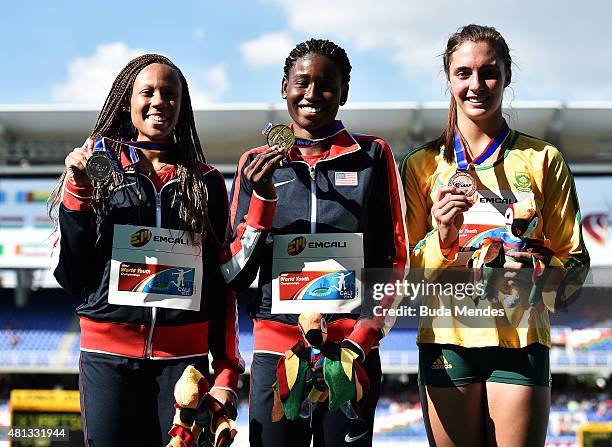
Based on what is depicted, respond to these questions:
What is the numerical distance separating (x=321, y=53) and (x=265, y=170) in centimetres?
47

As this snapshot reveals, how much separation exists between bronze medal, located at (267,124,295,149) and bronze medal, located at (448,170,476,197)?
0.51 m

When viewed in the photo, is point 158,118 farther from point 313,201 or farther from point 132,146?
point 313,201

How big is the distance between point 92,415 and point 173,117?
A: 0.97 m

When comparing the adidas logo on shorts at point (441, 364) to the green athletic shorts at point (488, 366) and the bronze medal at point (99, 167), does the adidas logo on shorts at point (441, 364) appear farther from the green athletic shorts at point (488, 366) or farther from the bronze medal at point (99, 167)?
the bronze medal at point (99, 167)

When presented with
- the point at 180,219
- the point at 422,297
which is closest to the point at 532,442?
the point at 422,297

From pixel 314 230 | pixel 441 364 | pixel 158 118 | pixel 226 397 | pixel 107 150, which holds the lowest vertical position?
pixel 226 397

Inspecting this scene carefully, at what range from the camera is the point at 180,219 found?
2.44m

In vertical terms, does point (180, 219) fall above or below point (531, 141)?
below

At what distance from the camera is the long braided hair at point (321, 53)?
2445 mm

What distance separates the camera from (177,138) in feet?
8.75

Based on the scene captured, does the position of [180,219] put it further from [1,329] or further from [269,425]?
[1,329]

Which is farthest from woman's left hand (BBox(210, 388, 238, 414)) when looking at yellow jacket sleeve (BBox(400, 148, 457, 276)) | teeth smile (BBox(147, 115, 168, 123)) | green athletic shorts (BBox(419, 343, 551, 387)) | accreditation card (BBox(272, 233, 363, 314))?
teeth smile (BBox(147, 115, 168, 123))

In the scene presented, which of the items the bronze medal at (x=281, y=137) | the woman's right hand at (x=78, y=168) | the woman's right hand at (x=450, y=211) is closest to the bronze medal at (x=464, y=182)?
the woman's right hand at (x=450, y=211)

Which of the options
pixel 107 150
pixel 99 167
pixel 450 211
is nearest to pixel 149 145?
pixel 107 150
